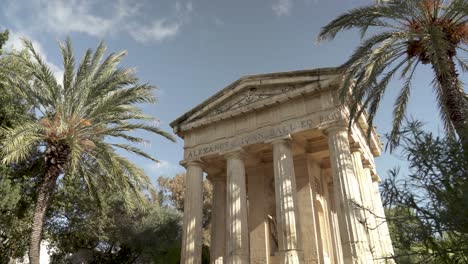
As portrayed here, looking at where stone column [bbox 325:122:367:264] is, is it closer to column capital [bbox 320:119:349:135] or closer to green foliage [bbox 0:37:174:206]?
column capital [bbox 320:119:349:135]

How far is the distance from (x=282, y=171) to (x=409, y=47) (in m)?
6.27

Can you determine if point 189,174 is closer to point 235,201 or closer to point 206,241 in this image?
point 235,201

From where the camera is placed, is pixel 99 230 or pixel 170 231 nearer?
pixel 99 230

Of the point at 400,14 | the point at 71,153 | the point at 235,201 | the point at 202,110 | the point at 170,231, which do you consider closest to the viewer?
the point at 400,14

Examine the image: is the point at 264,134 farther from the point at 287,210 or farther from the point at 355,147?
the point at 355,147

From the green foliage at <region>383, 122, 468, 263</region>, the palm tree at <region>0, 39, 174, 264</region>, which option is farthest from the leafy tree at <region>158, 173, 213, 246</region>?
the green foliage at <region>383, 122, 468, 263</region>

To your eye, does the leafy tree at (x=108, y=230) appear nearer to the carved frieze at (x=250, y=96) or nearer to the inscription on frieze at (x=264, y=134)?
the inscription on frieze at (x=264, y=134)

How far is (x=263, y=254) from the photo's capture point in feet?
53.6

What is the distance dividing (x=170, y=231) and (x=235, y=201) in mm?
14364

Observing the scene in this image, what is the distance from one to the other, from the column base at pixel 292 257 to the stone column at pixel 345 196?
1.76m

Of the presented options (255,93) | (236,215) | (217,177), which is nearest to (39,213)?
(236,215)

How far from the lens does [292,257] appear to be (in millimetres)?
12398

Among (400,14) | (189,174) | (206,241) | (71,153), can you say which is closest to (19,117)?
(71,153)

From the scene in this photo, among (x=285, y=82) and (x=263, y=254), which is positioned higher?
(x=285, y=82)
